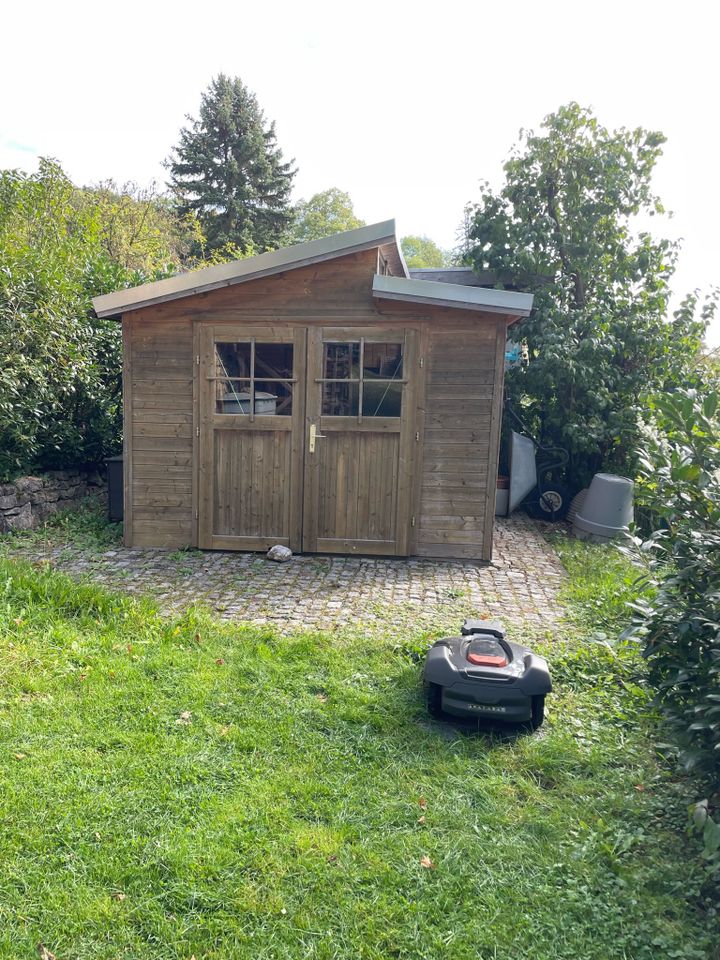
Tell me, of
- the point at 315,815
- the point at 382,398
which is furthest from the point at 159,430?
the point at 315,815

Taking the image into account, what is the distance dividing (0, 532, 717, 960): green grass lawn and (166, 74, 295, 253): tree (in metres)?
23.6

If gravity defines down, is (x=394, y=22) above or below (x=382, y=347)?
above

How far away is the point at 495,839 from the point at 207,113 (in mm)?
29749

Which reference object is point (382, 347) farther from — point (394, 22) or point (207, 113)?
point (207, 113)

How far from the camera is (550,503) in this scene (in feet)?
26.5

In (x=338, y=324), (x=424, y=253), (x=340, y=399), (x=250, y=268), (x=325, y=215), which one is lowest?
(x=340, y=399)

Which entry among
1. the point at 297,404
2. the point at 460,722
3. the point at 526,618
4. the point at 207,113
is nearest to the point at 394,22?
the point at 297,404

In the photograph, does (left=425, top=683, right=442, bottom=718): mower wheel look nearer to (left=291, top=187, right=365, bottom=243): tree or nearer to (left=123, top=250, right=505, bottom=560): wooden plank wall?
(left=123, top=250, right=505, bottom=560): wooden plank wall

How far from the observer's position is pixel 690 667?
224 cm

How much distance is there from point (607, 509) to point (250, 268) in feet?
15.4

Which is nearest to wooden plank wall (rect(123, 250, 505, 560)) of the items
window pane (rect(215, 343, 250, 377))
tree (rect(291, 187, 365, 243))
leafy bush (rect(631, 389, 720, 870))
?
window pane (rect(215, 343, 250, 377))

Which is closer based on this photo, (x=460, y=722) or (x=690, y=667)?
(x=690, y=667)

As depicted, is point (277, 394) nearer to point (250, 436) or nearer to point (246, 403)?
point (246, 403)

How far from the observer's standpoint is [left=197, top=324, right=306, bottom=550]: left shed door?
581cm
